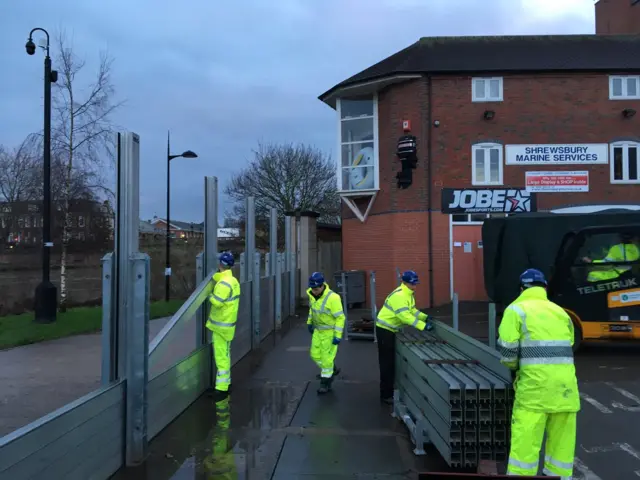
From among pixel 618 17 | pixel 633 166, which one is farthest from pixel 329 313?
pixel 618 17

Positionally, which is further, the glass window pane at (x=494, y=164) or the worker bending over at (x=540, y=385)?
the glass window pane at (x=494, y=164)

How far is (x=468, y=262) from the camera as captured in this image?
18703mm

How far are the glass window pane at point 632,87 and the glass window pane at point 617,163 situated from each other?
193 centimetres

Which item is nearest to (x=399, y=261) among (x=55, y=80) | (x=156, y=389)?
(x=55, y=80)

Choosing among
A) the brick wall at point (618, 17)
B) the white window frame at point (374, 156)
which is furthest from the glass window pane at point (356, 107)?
the brick wall at point (618, 17)

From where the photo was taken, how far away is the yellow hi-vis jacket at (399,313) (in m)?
6.81

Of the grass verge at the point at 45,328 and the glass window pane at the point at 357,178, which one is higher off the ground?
the glass window pane at the point at 357,178

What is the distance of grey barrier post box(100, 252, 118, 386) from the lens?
4.86 meters

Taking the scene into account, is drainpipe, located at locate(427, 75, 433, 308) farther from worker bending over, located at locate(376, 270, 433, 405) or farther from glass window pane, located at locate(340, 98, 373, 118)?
worker bending over, located at locate(376, 270, 433, 405)

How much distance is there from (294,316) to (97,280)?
12.6m

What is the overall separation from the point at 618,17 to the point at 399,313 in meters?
26.9

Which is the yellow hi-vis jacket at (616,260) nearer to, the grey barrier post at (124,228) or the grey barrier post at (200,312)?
the grey barrier post at (200,312)

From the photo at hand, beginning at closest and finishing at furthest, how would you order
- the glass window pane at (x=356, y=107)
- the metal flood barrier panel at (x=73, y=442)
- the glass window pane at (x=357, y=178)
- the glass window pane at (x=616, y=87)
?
1. the metal flood barrier panel at (x=73, y=442)
2. the glass window pane at (x=616, y=87)
3. the glass window pane at (x=357, y=178)
4. the glass window pane at (x=356, y=107)

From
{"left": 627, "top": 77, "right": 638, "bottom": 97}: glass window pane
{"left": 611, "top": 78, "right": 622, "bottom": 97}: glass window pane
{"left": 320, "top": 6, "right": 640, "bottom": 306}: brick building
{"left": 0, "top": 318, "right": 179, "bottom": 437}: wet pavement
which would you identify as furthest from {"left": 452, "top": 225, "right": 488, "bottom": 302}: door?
{"left": 0, "top": 318, "right": 179, "bottom": 437}: wet pavement
